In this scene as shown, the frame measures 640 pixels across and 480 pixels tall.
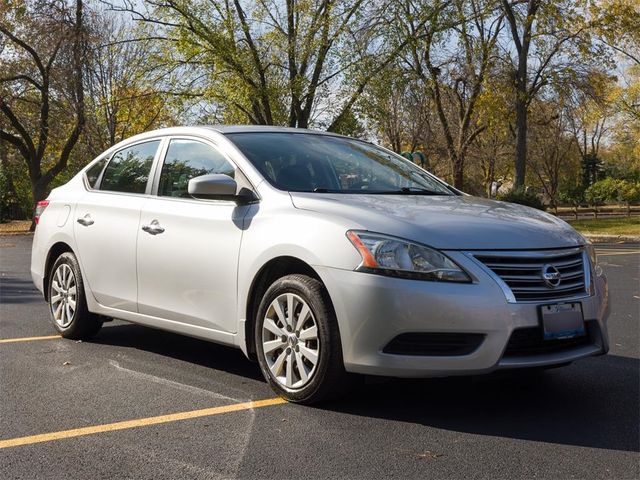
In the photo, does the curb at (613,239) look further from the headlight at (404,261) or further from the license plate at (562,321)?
the headlight at (404,261)

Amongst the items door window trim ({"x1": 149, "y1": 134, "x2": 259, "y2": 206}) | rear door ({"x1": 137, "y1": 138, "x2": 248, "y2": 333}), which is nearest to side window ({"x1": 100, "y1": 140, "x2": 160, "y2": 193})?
door window trim ({"x1": 149, "y1": 134, "x2": 259, "y2": 206})

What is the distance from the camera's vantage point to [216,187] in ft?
15.6

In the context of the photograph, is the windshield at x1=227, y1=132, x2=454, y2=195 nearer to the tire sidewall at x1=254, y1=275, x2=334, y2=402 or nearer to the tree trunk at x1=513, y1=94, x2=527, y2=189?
the tire sidewall at x1=254, y1=275, x2=334, y2=402

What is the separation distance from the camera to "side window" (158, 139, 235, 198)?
17.4 ft

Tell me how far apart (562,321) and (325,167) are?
1934mm

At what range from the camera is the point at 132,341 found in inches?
253

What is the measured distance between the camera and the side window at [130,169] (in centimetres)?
588

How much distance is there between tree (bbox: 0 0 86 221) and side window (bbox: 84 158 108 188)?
24.1 meters

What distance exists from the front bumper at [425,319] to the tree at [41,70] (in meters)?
27.4

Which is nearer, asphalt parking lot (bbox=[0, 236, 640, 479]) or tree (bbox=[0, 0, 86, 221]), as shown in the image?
asphalt parking lot (bbox=[0, 236, 640, 479])

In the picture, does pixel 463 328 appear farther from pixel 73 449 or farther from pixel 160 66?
pixel 160 66

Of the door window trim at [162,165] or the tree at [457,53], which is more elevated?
the tree at [457,53]

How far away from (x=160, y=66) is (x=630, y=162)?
2413 inches

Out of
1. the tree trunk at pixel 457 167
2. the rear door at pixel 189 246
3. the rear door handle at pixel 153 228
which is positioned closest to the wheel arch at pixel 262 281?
the rear door at pixel 189 246
